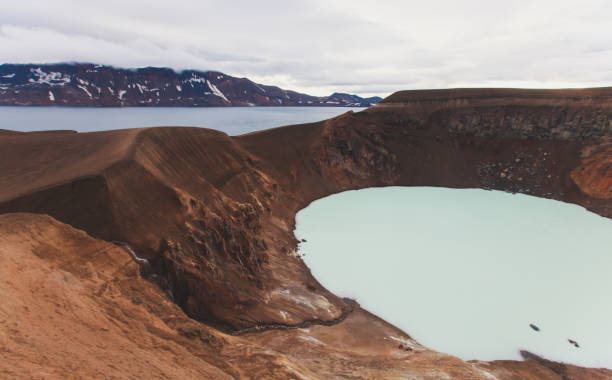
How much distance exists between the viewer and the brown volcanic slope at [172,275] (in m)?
6.84

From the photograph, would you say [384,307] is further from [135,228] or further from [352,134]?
[352,134]

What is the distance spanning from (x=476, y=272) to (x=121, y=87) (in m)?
178

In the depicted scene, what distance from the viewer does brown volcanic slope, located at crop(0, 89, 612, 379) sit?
22.4 feet

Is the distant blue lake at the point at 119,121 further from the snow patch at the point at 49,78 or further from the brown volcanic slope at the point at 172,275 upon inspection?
the brown volcanic slope at the point at 172,275

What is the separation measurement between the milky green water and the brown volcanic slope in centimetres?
113

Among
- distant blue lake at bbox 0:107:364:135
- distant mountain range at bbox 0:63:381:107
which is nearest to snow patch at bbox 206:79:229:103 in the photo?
distant mountain range at bbox 0:63:381:107

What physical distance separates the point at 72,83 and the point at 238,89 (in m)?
83.8

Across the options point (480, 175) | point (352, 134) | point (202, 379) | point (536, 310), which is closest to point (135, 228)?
point (202, 379)

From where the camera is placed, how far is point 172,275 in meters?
12.3

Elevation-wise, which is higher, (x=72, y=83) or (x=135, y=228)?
(x=72, y=83)

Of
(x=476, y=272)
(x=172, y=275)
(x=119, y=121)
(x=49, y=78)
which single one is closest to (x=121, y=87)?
(x=49, y=78)

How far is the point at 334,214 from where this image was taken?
26859 millimetres

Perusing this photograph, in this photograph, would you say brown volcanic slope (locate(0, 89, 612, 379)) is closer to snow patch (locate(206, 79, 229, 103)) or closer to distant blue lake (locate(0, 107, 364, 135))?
distant blue lake (locate(0, 107, 364, 135))

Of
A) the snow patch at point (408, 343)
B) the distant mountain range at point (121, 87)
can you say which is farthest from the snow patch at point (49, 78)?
the snow patch at point (408, 343)
